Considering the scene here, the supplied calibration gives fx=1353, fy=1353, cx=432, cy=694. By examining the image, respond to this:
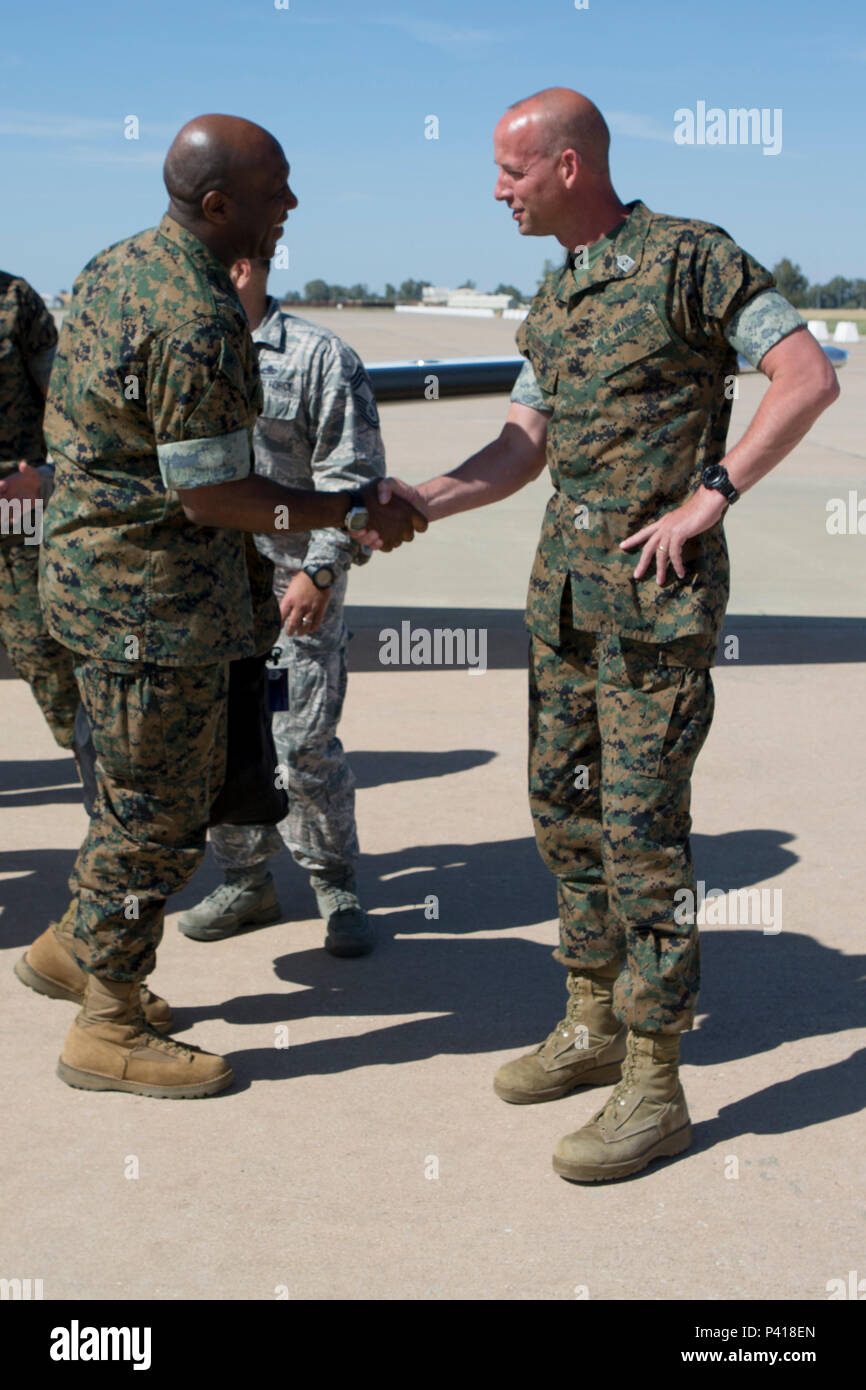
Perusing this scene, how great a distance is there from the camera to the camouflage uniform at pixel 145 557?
302 centimetres

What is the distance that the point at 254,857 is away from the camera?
4508 millimetres

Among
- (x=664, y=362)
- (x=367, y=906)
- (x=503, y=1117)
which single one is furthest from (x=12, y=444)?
(x=503, y=1117)

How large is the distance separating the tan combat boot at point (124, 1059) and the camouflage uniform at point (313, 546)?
87 cm

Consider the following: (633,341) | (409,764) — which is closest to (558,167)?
(633,341)

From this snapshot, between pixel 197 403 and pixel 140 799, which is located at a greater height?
pixel 197 403

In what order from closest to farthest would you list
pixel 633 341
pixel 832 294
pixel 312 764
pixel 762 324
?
1. pixel 762 324
2. pixel 633 341
3. pixel 312 764
4. pixel 832 294

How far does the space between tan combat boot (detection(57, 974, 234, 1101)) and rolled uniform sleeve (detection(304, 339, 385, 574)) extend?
1434 mm

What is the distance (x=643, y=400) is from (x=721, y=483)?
11.4 inches

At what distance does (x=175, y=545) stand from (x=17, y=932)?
6.15 ft

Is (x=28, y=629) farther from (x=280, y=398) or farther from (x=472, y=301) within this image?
(x=472, y=301)

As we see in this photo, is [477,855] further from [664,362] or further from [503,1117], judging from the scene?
[664,362]

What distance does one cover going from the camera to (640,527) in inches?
125

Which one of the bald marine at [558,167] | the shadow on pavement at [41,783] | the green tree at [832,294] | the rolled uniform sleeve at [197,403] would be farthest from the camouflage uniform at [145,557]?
the green tree at [832,294]

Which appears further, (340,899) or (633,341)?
(340,899)
